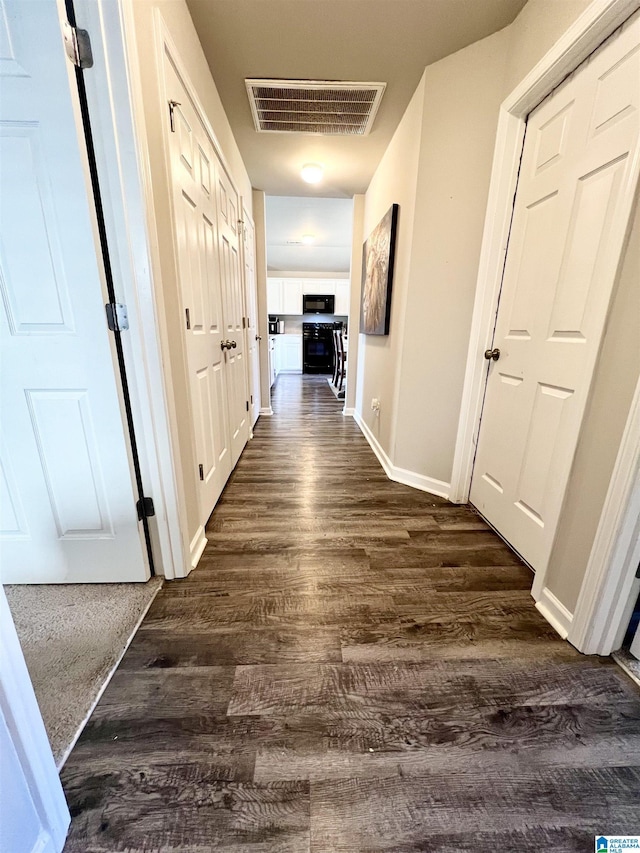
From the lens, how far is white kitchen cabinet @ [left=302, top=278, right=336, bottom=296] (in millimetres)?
7531

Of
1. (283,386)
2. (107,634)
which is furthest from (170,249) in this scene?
(283,386)

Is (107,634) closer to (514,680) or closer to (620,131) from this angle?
(514,680)

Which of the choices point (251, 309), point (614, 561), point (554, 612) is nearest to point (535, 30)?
point (614, 561)

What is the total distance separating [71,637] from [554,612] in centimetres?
171

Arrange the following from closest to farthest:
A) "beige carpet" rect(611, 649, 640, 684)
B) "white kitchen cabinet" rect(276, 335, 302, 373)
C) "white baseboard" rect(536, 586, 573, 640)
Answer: "beige carpet" rect(611, 649, 640, 684) → "white baseboard" rect(536, 586, 573, 640) → "white kitchen cabinet" rect(276, 335, 302, 373)

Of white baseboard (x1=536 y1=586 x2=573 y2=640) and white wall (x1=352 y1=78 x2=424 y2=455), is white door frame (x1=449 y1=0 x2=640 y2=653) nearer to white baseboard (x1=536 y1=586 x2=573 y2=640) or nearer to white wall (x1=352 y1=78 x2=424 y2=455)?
white baseboard (x1=536 y1=586 x2=573 y2=640)

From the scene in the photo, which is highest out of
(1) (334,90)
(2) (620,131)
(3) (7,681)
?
(1) (334,90)

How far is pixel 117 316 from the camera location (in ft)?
3.56

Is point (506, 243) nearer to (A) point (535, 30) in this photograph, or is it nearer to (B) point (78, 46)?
(A) point (535, 30)

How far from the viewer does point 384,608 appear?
123cm

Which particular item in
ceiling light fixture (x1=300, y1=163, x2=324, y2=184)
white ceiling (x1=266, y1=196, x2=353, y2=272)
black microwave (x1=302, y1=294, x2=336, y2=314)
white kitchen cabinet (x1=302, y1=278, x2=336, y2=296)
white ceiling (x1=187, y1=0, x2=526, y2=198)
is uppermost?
white ceiling (x1=266, y1=196, x2=353, y2=272)

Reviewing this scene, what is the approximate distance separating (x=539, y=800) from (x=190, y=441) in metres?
1.52

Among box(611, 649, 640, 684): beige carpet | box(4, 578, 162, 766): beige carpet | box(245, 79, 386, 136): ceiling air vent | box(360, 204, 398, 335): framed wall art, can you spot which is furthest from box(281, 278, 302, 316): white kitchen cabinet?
box(611, 649, 640, 684): beige carpet

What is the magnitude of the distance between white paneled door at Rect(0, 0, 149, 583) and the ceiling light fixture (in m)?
2.36
